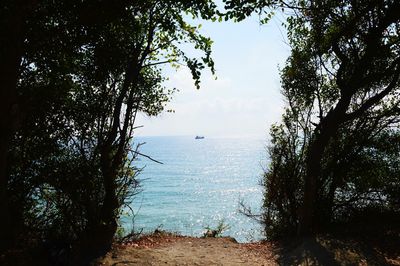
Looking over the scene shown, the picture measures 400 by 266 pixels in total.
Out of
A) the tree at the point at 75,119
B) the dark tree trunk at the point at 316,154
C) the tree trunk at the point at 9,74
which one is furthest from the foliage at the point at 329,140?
the tree trunk at the point at 9,74

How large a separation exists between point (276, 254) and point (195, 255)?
3175 mm

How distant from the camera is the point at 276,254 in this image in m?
11.8

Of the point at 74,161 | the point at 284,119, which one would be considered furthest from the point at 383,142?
the point at 74,161

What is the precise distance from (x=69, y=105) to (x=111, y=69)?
1.80m

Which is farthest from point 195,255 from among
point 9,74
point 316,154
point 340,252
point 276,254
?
point 9,74

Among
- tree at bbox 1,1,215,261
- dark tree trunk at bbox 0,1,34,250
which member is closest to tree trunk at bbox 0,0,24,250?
dark tree trunk at bbox 0,1,34,250

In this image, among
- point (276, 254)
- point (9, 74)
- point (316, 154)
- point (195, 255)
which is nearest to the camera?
point (9, 74)

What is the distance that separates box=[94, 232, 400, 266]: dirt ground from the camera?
30.2 feet

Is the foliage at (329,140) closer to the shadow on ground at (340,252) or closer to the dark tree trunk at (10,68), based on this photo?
the shadow on ground at (340,252)

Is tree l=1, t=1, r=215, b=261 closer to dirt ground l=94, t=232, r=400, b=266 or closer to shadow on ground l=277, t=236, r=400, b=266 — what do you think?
dirt ground l=94, t=232, r=400, b=266

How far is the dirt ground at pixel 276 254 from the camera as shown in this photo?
9.21 metres

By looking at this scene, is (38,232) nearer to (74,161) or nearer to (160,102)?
(74,161)

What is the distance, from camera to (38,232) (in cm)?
972

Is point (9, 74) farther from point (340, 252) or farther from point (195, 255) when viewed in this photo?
point (340, 252)
